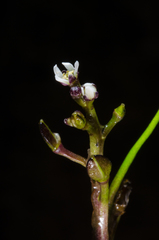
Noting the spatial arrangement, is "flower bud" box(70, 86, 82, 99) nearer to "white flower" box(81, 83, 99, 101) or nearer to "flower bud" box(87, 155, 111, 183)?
"white flower" box(81, 83, 99, 101)

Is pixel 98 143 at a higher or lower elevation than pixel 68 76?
lower

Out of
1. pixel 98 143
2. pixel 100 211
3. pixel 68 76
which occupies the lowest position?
pixel 100 211

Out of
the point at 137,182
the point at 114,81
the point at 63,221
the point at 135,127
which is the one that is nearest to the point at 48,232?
the point at 63,221

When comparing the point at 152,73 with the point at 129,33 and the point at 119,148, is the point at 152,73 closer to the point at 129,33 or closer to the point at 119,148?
the point at 129,33

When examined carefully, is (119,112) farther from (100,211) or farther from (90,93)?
(100,211)

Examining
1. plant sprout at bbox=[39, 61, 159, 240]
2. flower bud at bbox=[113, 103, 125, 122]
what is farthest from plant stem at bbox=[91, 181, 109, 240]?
flower bud at bbox=[113, 103, 125, 122]

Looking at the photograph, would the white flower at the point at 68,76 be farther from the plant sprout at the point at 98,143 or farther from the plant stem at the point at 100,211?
the plant stem at the point at 100,211

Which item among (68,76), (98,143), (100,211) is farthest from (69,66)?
(100,211)
